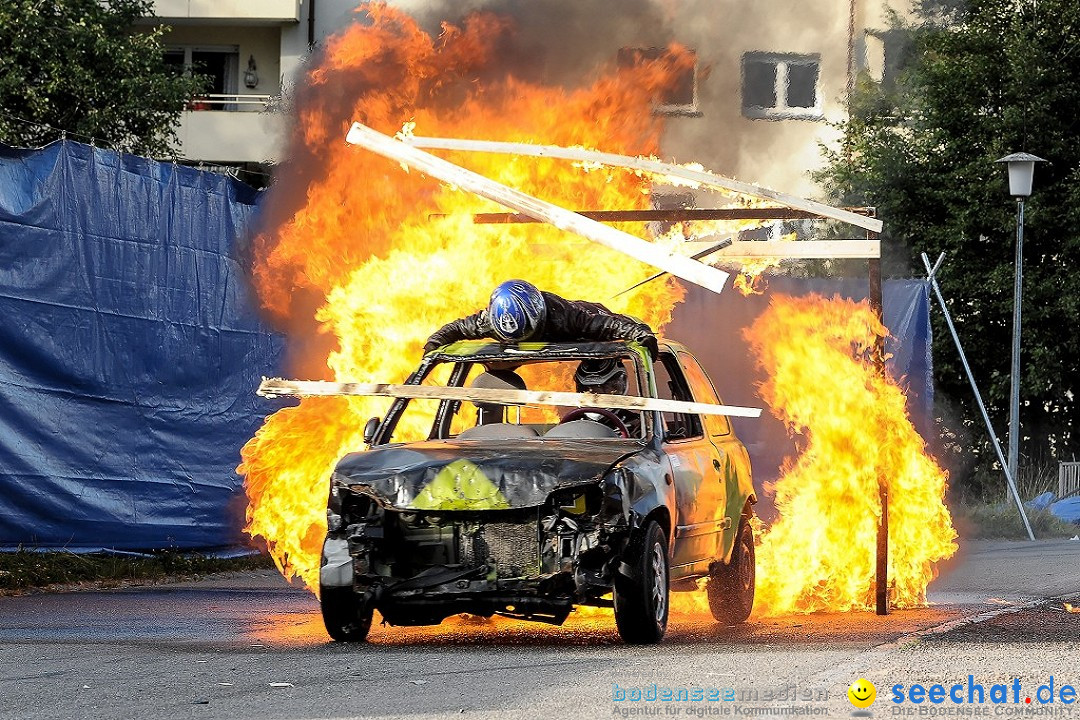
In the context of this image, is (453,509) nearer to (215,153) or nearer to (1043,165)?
(1043,165)

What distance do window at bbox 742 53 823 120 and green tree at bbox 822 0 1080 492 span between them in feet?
23.7

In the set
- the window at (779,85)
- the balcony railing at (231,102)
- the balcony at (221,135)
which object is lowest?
the window at (779,85)

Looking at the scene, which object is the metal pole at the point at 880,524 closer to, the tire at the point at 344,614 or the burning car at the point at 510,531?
the burning car at the point at 510,531

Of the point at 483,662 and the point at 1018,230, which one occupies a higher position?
the point at 1018,230

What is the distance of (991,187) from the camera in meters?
30.1

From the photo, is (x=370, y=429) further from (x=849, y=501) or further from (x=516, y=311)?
(x=849, y=501)

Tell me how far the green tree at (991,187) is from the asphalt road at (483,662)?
18.2 meters

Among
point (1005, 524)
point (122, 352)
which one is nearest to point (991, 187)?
point (1005, 524)

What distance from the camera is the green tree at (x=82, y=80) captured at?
998 inches

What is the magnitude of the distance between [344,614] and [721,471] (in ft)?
9.09

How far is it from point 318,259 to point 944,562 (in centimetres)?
693

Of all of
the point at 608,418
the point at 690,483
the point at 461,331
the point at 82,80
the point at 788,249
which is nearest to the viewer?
the point at 690,483

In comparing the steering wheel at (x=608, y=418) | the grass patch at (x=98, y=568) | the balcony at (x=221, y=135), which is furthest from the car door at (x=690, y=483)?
the balcony at (x=221, y=135)

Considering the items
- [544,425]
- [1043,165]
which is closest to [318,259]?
[544,425]
